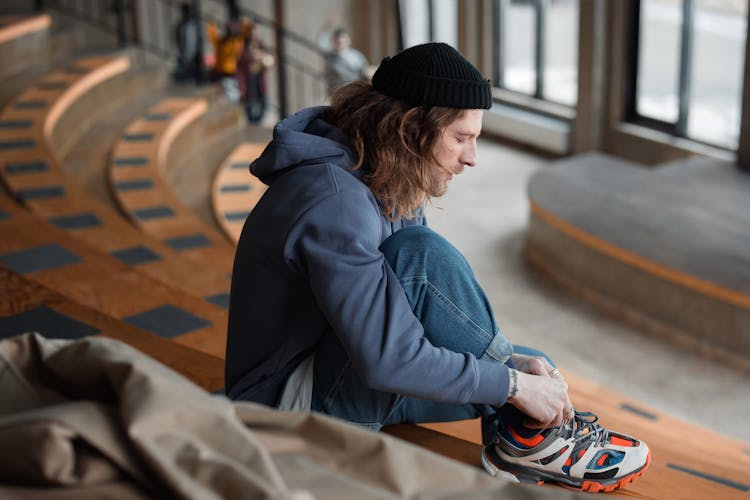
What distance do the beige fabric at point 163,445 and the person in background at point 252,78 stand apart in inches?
258

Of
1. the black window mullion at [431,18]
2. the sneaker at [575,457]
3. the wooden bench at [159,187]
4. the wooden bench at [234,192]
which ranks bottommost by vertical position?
the wooden bench at [234,192]

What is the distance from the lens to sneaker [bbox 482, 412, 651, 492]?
5.97 ft

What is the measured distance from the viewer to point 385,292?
1.64 meters

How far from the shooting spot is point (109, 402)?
1238 mm

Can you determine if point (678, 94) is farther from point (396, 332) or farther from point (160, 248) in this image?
point (396, 332)

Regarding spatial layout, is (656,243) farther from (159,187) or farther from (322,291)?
(322,291)

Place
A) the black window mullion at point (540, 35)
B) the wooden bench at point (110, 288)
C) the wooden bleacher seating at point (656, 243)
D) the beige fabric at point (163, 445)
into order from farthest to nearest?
the black window mullion at point (540, 35) < the wooden bleacher seating at point (656, 243) < the wooden bench at point (110, 288) < the beige fabric at point (163, 445)

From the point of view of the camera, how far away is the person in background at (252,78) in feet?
25.5

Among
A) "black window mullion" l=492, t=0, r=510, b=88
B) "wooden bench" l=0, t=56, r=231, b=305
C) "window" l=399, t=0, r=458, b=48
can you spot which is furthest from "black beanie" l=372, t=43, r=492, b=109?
"window" l=399, t=0, r=458, b=48

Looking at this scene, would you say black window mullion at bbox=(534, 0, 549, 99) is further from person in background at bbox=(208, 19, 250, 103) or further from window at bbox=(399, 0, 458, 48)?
person in background at bbox=(208, 19, 250, 103)

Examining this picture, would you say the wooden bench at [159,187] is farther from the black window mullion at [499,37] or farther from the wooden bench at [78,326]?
the black window mullion at [499,37]

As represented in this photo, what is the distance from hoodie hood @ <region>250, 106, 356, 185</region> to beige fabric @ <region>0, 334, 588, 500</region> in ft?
1.77

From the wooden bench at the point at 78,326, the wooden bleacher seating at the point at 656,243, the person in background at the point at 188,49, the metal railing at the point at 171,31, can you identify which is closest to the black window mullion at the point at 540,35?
the metal railing at the point at 171,31

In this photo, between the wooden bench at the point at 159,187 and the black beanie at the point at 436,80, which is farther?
the wooden bench at the point at 159,187
